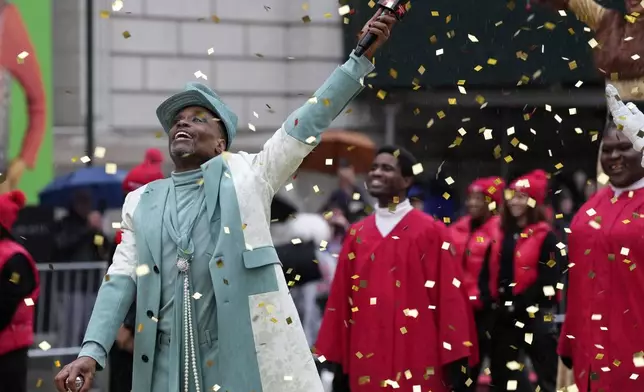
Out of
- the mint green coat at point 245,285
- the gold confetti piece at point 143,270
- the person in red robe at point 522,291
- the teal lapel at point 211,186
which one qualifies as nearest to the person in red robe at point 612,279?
the person in red robe at point 522,291

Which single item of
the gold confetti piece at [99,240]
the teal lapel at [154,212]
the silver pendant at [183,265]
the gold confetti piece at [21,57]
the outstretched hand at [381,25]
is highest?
the gold confetti piece at [21,57]

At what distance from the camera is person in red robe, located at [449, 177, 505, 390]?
9766 mm

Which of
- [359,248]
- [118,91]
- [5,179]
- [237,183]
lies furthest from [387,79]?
[237,183]

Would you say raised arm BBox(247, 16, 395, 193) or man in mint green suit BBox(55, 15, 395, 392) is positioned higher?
raised arm BBox(247, 16, 395, 193)

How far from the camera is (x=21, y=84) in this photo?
14562 millimetres

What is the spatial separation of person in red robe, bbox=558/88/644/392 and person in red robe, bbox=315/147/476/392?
0.80 metres

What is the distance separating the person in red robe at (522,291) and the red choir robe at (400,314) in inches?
48.9

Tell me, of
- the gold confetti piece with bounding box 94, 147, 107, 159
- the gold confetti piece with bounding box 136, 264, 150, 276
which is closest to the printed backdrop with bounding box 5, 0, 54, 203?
the gold confetti piece with bounding box 94, 147, 107, 159

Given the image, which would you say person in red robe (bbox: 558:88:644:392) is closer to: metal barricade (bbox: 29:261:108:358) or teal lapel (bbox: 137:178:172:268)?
teal lapel (bbox: 137:178:172:268)

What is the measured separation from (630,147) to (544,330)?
2442 mm

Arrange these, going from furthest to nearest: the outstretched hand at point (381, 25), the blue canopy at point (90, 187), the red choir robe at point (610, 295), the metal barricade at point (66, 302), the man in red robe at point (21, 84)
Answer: the man in red robe at point (21, 84) → the blue canopy at point (90, 187) → the metal barricade at point (66, 302) → the red choir robe at point (610, 295) → the outstretched hand at point (381, 25)

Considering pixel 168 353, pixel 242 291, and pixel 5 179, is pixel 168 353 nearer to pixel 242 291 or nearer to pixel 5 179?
pixel 242 291

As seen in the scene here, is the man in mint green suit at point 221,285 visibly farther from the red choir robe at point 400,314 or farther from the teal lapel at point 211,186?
the red choir robe at point 400,314

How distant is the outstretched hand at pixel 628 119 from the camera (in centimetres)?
695
